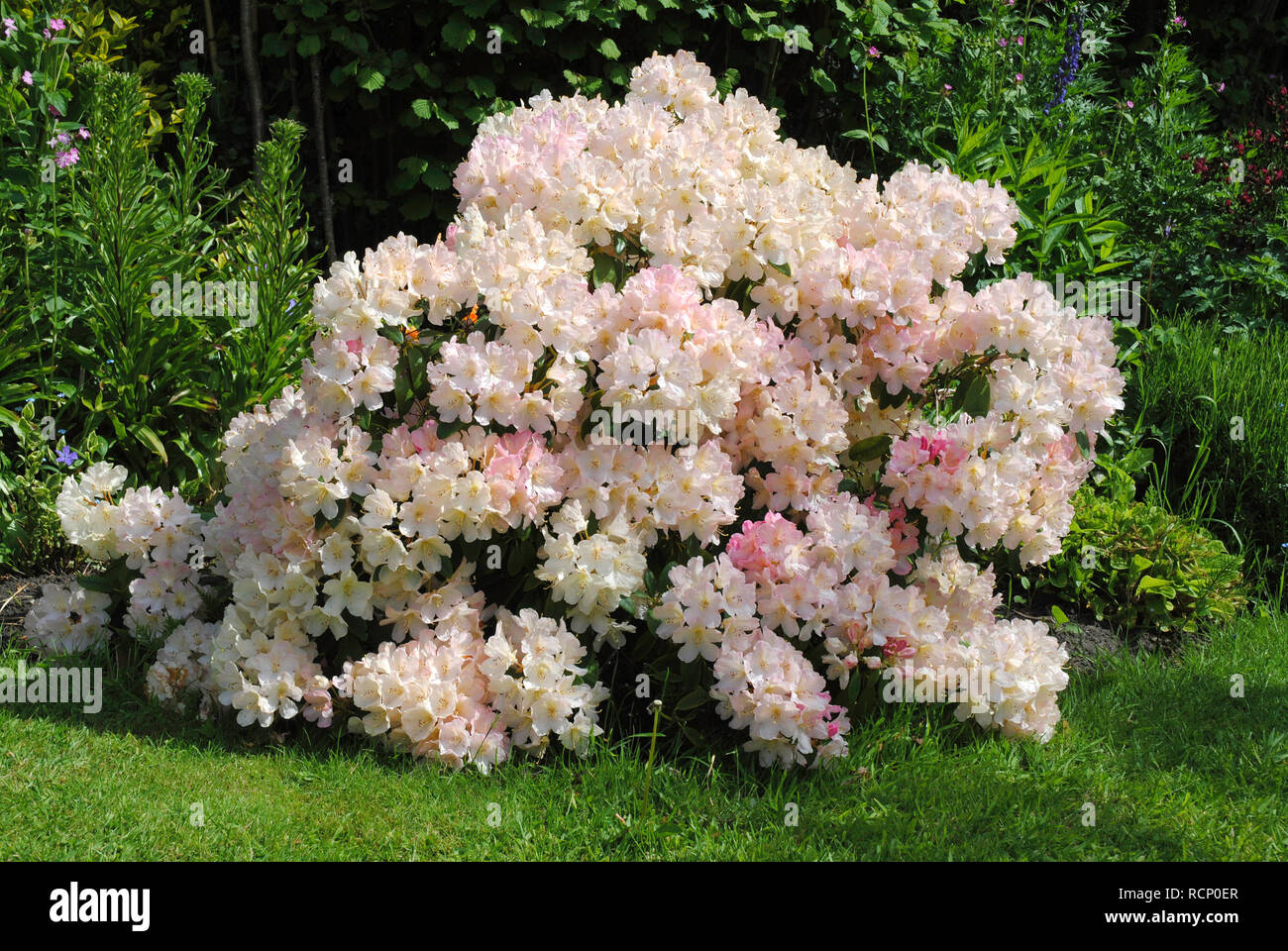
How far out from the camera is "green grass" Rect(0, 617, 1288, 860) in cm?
265

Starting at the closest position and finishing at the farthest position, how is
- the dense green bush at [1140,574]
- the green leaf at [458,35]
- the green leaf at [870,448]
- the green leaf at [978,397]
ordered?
the green leaf at [978,397] < the green leaf at [870,448] < the dense green bush at [1140,574] < the green leaf at [458,35]

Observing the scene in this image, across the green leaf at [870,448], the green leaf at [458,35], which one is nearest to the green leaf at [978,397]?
the green leaf at [870,448]

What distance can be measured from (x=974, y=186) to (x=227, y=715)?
8.37ft

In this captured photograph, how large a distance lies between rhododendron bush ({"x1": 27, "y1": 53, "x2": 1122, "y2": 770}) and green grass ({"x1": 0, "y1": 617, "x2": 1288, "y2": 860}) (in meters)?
0.11

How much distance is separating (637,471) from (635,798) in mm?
795

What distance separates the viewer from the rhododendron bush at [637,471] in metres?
2.94

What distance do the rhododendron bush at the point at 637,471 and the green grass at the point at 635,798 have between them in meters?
0.11

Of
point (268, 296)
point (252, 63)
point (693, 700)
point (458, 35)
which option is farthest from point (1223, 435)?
point (252, 63)

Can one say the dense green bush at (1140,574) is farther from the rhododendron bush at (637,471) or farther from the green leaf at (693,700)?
the green leaf at (693,700)

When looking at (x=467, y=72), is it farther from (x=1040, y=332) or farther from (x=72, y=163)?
(x=1040, y=332)

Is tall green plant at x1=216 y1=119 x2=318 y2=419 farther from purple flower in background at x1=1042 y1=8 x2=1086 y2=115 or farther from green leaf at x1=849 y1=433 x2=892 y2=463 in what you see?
purple flower in background at x1=1042 y1=8 x2=1086 y2=115

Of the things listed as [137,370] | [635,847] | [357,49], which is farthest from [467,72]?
[635,847]

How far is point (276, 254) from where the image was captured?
13.9 ft

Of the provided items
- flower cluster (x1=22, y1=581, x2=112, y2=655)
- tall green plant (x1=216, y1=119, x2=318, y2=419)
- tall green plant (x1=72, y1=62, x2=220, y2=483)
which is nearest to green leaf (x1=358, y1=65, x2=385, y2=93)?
tall green plant (x1=216, y1=119, x2=318, y2=419)
